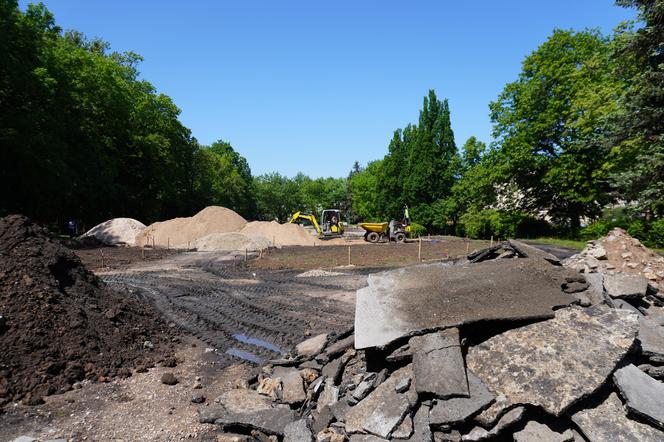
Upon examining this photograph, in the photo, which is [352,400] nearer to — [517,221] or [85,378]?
[85,378]

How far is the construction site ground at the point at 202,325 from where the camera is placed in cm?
518

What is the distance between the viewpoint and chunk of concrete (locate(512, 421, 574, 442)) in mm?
3824

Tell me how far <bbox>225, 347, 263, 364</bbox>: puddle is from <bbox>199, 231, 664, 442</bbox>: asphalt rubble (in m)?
1.02

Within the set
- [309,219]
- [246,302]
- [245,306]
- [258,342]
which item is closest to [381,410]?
[258,342]

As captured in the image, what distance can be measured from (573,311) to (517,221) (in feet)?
101

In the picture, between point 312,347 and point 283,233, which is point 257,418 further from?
point 283,233

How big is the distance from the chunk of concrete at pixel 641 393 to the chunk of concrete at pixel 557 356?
0.14 meters

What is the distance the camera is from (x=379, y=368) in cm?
526

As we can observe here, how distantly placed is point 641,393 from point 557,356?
767 millimetres

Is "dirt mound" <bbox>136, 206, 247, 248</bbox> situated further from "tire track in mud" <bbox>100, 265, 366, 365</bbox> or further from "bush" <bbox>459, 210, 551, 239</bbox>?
"bush" <bbox>459, 210, 551, 239</bbox>

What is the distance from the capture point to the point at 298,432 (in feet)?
14.7

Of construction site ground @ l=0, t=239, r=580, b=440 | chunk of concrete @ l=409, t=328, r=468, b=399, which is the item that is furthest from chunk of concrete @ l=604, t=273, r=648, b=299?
construction site ground @ l=0, t=239, r=580, b=440

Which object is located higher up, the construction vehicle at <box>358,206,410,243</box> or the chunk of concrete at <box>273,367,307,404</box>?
the construction vehicle at <box>358,206,410,243</box>

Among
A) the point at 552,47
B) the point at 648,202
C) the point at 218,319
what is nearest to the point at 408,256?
the point at 648,202
